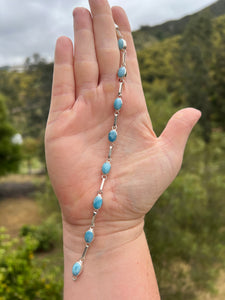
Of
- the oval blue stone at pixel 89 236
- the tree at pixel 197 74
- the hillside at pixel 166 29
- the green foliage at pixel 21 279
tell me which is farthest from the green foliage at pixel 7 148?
the oval blue stone at pixel 89 236

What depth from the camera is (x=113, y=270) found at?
2.87 feet

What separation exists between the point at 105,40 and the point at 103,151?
0.36 m

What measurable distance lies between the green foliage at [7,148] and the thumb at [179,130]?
335 inches

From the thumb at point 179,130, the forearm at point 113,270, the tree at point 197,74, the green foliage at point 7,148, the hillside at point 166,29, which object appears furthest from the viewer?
the green foliage at point 7,148

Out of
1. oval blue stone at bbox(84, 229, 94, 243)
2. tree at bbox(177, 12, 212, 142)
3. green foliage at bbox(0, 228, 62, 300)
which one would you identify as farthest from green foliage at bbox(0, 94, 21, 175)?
oval blue stone at bbox(84, 229, 94, 243)

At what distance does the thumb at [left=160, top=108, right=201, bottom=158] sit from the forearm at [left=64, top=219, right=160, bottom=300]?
328 millimetres

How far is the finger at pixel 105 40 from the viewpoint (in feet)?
Result: 2.92

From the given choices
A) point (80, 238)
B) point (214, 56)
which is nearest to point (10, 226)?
point (214, 56)

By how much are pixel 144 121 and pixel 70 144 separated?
0.27m

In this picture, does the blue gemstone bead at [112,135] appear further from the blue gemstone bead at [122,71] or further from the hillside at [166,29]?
the hillside at [166,29]

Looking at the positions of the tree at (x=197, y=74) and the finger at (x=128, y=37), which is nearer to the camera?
the finger at (x=128, y=37)

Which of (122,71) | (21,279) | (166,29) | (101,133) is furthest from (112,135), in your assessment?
(166,29)

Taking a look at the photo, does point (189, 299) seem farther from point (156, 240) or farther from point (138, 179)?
point (138, 179)

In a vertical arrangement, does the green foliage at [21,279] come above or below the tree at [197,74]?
below
